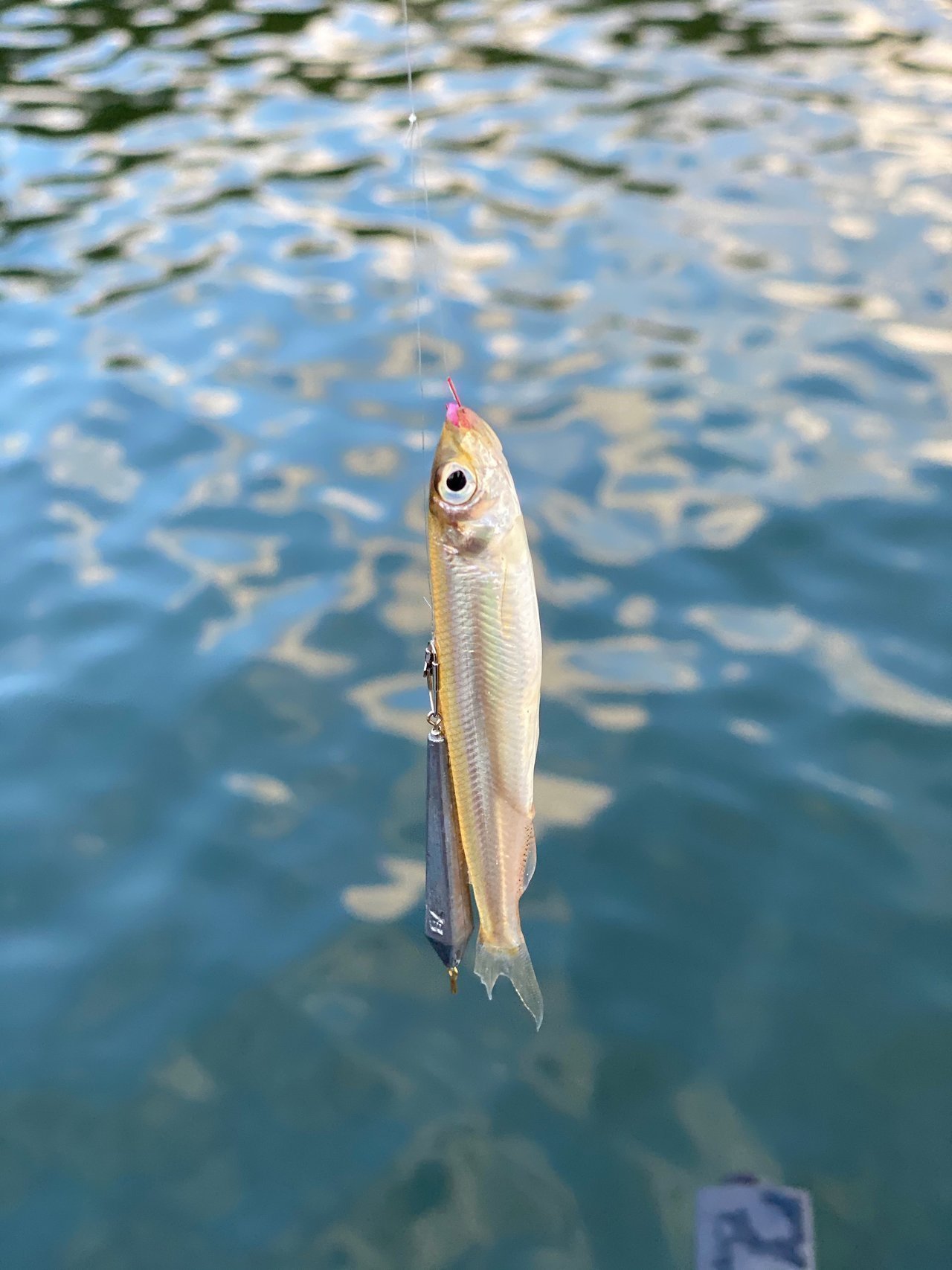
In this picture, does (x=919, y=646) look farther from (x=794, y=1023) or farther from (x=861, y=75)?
(x=861, y=75)

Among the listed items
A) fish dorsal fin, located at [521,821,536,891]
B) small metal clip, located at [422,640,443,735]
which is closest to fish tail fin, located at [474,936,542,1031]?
fish dorsal fin, located at [521,821,536,891]

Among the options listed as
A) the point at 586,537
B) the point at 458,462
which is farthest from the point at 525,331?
the point at 458,462

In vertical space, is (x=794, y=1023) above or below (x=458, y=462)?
below

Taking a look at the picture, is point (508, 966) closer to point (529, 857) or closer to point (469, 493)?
point (529, 857)

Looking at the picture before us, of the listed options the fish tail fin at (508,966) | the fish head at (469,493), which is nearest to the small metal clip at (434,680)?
the fish head at (469,493)

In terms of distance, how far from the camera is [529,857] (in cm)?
364

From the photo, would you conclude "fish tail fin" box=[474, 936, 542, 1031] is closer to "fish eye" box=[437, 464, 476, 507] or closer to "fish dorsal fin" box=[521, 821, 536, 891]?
"fish dorsal fin" box=[521, 821, 536, 891]

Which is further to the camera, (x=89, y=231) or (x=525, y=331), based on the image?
(x=89, y=231)

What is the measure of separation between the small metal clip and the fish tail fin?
546mm

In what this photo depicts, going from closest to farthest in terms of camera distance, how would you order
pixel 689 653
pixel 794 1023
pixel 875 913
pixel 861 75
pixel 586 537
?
pixel 794 1023 < pixel 875 913 < pixel 689 653 < pixel 586 537 < pixel 861 75

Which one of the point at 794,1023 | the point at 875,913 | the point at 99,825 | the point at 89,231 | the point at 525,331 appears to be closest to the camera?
the point at 794,1023

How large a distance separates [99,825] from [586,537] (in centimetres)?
290

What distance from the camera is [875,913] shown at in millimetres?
5539

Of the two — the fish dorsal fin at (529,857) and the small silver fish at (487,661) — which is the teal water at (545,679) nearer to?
the fish dorsal fin at (529,857)
